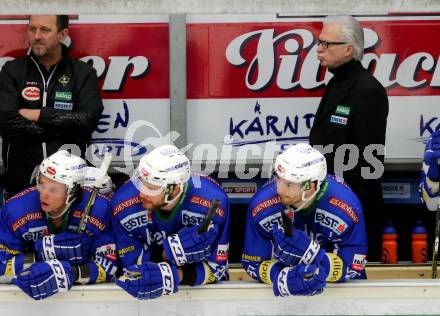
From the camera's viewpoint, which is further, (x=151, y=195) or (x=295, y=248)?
(x=151, y=195)

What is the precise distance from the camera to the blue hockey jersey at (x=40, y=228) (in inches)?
224

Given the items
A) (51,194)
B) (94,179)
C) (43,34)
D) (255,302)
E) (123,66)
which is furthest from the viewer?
(123,66)

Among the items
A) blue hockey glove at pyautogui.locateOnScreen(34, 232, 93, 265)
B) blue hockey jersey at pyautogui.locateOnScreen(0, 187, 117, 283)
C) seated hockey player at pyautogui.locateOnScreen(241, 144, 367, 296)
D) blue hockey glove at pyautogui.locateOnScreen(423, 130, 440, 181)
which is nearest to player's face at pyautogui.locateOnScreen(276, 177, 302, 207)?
Answer: seated hockey player at pyautogui.locateOnScreen(241, 144, 367, 296)

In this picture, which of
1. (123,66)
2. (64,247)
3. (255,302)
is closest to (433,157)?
(255,302)

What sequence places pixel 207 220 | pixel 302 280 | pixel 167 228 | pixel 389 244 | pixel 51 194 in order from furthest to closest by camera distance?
pixel 389 244 < pixel 167 228 < pixel 51 194 < pixel 207 220 < pixel 302 280

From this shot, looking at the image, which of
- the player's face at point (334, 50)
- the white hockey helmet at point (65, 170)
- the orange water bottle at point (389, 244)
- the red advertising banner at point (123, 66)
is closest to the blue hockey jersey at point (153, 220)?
the white hockey helmet at point (65, 170)

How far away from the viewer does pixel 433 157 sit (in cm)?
582

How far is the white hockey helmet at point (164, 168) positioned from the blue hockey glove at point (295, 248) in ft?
1.92

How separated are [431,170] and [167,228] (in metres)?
1.44

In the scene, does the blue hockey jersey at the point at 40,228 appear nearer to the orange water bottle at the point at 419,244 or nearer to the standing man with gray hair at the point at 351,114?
the standing man with gray hair at the point at 351,114

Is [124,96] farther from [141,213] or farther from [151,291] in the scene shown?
[151,291]

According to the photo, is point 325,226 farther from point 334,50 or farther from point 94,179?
point 94,179

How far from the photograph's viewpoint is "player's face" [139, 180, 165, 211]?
5583 millimetres

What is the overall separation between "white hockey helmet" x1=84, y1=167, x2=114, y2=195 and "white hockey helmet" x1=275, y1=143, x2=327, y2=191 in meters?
1.08
